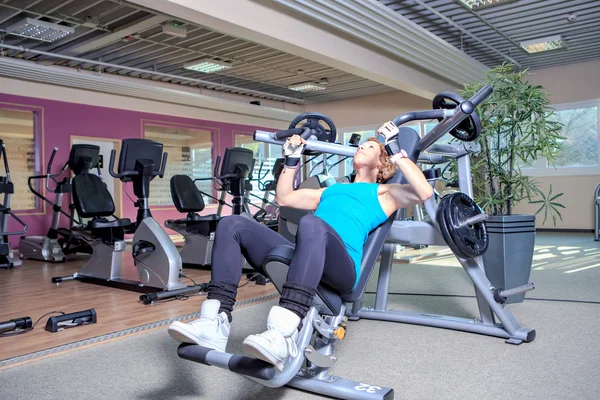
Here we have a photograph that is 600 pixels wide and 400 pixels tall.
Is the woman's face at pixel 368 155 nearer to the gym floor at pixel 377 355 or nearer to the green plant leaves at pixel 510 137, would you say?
the gym floor at pixel 377 355

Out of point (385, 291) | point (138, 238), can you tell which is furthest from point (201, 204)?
point (385, 291)

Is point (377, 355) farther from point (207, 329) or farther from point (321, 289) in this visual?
point (207, 329)

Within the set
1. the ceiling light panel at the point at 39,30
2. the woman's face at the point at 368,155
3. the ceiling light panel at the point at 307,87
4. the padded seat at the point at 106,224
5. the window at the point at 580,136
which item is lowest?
the padded seat at the point at 106,224

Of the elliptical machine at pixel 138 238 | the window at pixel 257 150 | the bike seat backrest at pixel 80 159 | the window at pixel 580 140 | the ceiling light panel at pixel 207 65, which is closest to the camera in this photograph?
the elliptical machine at pixel 138 238

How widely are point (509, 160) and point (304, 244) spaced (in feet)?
7.39

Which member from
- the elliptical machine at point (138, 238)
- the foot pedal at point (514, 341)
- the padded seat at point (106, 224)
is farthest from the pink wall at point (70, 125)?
the foot pedal at point (514, 341)

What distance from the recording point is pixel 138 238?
4141mm

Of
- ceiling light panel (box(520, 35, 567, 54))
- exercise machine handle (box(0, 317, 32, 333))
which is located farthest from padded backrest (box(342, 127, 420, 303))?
ceiling light panel (box(520, 35, 567, 54))

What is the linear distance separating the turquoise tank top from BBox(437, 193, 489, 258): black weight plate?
451mm

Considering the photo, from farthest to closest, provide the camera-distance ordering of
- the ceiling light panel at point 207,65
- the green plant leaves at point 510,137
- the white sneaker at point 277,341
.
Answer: the ceiling light panel at point 207,65 → the green plant leaves at point 510,137 → the white sneaker at point 277,341

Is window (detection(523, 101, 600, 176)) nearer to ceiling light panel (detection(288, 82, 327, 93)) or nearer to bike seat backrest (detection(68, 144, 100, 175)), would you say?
ceiling light panel (detection(288, 82, 327, 93))

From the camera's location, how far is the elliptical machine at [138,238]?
3987 mm

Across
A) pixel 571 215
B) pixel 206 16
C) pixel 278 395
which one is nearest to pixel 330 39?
pixel 206 16

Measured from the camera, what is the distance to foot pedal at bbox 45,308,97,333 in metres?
2.94
